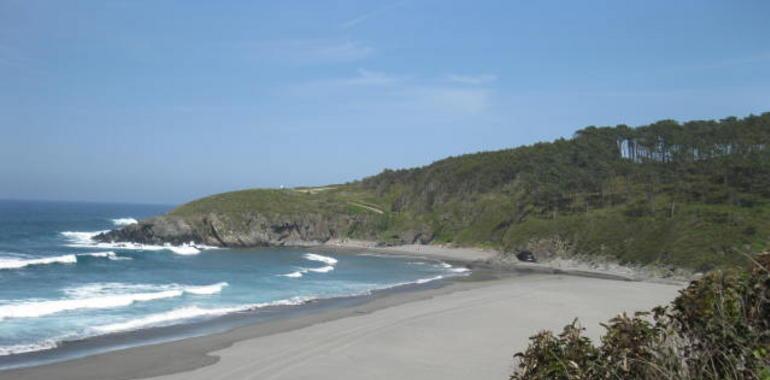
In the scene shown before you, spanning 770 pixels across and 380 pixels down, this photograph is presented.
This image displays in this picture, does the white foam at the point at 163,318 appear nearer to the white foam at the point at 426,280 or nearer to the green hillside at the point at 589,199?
the white foam at the point at 426,280

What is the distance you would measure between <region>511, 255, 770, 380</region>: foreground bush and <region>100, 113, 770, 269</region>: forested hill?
52453mm

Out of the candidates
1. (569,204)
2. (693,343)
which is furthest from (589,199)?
(693,343)

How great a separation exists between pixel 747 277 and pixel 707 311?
1.86 ft

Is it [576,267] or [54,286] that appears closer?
[54,286]

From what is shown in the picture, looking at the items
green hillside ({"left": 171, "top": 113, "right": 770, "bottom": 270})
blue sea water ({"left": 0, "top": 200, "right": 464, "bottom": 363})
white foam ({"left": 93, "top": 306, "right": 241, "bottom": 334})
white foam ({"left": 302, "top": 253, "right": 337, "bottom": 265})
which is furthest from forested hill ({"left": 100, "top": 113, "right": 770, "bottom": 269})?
white foam ({"left": 93, "top": 306, "right": 241, "bottom": 334})

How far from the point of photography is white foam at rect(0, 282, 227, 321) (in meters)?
30.1

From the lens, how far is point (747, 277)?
21.7 ft

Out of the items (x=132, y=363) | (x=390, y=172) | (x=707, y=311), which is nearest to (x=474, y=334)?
(x=132, y=363)

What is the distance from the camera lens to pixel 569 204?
8381 centimetres

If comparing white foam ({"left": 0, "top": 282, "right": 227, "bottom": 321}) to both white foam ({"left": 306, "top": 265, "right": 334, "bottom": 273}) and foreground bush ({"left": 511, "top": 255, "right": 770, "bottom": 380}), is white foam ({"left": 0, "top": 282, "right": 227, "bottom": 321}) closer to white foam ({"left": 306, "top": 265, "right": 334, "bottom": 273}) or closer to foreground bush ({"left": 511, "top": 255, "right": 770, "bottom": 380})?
white foam ({"left": 306, "top": 265, "right": 334, "bottom": 273})

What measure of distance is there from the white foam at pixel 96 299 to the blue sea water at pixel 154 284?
46 mm

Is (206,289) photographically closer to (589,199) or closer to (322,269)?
(322,269)

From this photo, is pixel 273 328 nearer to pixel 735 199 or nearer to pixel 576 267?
pixel 576 267

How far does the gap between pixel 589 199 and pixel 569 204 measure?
306 cm
